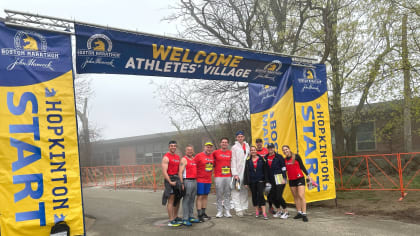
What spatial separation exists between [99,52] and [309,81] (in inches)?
228

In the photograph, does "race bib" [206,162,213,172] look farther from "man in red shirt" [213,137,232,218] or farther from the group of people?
"man in red shirt" [213,137,232,218]

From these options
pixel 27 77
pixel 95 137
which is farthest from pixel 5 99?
pixel 95 137

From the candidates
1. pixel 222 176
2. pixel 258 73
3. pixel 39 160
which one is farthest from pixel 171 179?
pixel 258 73

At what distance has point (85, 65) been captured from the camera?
6.68 meters

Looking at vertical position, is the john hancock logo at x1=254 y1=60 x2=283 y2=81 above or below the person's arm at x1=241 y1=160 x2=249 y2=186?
above

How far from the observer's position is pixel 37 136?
559 centimetres

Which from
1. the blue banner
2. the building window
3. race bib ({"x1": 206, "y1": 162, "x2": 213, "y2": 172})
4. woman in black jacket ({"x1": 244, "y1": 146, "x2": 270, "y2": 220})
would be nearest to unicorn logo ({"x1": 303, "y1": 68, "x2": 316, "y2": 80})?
the blue banner

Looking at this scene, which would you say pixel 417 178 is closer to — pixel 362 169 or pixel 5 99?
pixel 362 169

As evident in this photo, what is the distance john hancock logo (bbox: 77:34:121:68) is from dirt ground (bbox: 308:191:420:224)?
6722 millimetres

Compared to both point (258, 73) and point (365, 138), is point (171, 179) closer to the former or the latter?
point (258, 73)

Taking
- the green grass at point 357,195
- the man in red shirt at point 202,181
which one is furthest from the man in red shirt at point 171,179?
the green grass at point 357,195

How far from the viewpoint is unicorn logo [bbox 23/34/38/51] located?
5633 millimetres

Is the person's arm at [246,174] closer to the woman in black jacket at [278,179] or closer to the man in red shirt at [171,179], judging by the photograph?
the woman in black jacket at [278,179]

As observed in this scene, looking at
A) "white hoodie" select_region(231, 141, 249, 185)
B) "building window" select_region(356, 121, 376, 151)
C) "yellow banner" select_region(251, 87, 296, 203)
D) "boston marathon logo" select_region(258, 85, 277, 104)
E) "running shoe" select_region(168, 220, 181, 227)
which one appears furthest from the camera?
"building window" select_region(356, 121, 376, 151)
